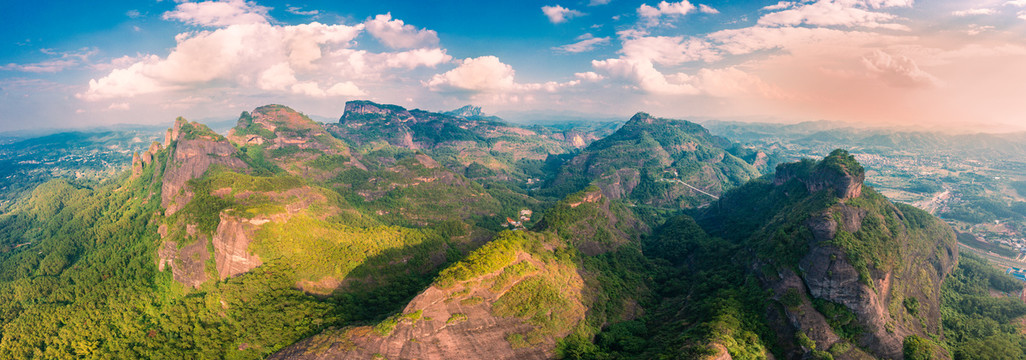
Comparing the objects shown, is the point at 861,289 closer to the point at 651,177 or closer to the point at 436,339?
the point at 436,339

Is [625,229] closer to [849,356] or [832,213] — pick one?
[832,213]

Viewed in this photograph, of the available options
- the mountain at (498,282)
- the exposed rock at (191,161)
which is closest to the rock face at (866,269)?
the mountain at (498,282)

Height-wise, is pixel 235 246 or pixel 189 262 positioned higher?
pixel 235 246

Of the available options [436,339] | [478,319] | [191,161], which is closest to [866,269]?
[478,319]

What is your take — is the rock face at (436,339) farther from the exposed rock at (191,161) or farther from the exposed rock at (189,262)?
the exposed rock at (191,161)

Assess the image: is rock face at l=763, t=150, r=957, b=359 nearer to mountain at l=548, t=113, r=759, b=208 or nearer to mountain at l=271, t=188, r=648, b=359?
Answer: mountain at l=271, t=188, r=648, b=359

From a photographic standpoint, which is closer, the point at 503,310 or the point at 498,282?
the point at 503,310

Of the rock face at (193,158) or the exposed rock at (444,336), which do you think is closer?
the exposed rock at (444,336)

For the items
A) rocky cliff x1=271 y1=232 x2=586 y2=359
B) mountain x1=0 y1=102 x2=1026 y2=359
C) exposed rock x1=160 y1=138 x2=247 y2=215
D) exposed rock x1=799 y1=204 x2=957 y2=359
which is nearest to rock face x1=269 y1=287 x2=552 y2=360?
rocky cliff x1=271 y1=232 x2=586 y2=359

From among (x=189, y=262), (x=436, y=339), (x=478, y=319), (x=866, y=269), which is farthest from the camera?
(x=189, y=262)
